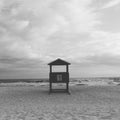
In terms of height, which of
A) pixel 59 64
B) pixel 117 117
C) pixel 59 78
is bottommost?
pixel 117 117

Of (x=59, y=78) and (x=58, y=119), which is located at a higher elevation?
(x=59, y=78)

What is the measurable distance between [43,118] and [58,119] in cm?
64

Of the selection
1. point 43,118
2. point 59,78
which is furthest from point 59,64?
point 43,118

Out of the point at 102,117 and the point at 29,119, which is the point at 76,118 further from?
the point at 29,119

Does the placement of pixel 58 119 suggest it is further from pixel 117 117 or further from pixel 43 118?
pixel 117 117

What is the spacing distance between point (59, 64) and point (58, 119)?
9.66 meters

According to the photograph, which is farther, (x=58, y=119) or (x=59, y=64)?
(x=59, y=64)

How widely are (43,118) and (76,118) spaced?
1.29 meters

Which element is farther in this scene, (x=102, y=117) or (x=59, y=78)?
(x=59, y=78)

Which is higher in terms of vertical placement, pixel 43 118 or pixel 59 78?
pixel 59 78

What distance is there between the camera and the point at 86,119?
271 inches

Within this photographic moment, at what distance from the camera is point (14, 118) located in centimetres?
715

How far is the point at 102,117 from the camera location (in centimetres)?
725

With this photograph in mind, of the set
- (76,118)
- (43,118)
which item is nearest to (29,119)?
(43,118)
